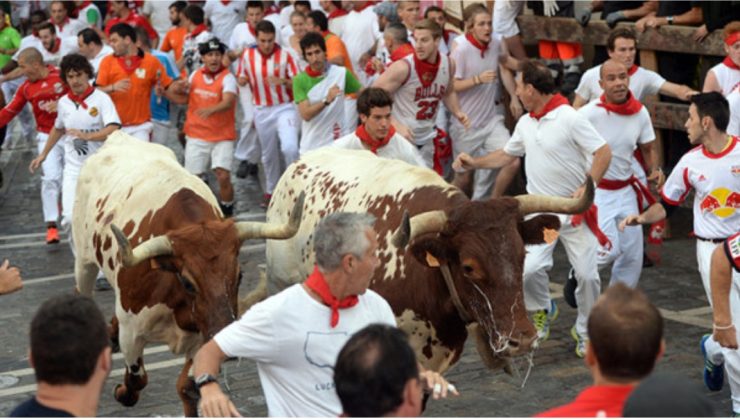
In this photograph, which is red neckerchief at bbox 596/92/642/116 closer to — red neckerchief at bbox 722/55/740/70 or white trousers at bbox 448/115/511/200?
red neckerchief at bbox 722/55/740/70

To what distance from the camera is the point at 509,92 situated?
15250 mm

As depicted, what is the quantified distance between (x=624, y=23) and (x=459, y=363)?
17.6ft

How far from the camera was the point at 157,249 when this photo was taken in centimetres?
838

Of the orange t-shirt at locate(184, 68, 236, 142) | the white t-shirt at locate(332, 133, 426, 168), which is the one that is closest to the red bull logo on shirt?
the white t-shirt at locate(332, 133, 426, 168)

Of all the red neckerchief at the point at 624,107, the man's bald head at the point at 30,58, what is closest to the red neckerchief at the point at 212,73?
the man's bald head at the point at 30,58

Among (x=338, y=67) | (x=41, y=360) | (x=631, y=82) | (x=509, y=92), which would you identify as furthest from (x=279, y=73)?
(x=41, y=360)

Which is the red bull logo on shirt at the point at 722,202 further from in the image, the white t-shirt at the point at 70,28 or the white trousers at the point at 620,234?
the white t-shirt at the point at 70,28

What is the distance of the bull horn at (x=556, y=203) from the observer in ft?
27.7

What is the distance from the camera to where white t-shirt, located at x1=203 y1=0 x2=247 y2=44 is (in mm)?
22391

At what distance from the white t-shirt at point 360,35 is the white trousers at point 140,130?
3128 mm

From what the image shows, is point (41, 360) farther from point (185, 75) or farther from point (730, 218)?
point (185, 75)

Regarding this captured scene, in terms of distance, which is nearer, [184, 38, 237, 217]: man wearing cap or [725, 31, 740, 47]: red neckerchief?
[725, 31, 740, 47]: red neckerchief

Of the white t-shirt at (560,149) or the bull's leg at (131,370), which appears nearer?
the bull's leg at (131,370)

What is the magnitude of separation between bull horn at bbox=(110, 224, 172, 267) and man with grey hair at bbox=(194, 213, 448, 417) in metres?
2.24
